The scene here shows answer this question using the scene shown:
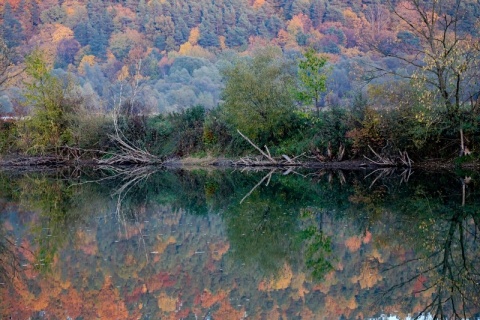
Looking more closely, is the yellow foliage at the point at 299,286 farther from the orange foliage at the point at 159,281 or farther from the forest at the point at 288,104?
the forest at the point at 288,104

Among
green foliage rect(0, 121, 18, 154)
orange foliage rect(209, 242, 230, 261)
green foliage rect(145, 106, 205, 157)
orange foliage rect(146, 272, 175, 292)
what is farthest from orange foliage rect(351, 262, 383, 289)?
green foliage rect(0, 121, 18, 154)

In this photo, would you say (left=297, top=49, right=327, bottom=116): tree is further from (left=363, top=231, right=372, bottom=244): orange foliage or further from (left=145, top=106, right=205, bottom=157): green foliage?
(left=363, top=231, right=372, bottom=244): orange foliage

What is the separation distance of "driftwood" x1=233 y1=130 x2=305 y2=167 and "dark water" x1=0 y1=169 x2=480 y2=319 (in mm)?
11807

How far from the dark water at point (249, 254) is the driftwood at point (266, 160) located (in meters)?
11.8

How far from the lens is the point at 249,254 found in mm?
13680

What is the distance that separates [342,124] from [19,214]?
61.9 feet

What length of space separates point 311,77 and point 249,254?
23660 mm

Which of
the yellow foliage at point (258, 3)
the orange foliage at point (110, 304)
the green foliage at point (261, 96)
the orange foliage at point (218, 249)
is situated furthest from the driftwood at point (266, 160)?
the yellow foliage at point (258, 3)

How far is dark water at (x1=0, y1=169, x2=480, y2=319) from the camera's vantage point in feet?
33.9

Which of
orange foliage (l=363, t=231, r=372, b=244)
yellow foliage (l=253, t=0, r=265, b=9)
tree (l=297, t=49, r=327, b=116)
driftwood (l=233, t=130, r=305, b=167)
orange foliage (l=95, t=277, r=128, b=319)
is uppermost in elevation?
orange foliage (l=95, t=277, r=128, b=319)

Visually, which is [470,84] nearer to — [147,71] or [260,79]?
[260,79]

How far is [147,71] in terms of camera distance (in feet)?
271

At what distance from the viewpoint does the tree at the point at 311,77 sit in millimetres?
35656

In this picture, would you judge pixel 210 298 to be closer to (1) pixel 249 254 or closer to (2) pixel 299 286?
(2) pixel 299 286
